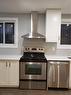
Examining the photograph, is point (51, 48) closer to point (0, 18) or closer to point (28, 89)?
point (28, 89)

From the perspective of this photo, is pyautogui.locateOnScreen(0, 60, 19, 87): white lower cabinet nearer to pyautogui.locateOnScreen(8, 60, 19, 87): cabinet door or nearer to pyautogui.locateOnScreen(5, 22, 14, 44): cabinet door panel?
pyautogui.locateOnScreen(8, 60, 19, 87): cabinet door

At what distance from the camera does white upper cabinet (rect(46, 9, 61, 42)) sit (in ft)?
13.7

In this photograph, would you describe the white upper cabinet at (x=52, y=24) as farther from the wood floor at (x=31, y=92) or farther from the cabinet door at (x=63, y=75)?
the wood floor at (x=31, y=92)

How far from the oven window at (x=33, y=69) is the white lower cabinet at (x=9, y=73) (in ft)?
0.97

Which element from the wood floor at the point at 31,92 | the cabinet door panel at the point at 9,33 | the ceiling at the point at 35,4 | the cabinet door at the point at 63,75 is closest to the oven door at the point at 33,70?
the wood floor at the point at 31,92

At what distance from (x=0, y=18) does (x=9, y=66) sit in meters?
1.75

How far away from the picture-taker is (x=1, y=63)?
13.2 feet

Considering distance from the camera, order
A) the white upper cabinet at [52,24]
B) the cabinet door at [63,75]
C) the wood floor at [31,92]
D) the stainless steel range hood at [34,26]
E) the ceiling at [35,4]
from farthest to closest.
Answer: the stainless steel range hood at [34,26], the white upper cabinet at [52,24], the cabinet door at [63,75], the wood floor at [31,92], the ceiling at [35,4]

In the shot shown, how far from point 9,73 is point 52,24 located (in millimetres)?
1976

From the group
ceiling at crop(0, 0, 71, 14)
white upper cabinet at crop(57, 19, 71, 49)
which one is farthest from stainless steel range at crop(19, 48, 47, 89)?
ceiling at crop(0, 0, 71, 14)

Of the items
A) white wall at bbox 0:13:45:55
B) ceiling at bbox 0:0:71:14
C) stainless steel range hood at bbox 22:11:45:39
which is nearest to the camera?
ceiling at bbox 0:0:71:14

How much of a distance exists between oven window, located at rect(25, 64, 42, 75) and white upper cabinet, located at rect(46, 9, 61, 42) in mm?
904

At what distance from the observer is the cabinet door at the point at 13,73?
402 cm

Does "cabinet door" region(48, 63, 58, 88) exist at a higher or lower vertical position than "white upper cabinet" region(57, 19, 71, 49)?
lower
